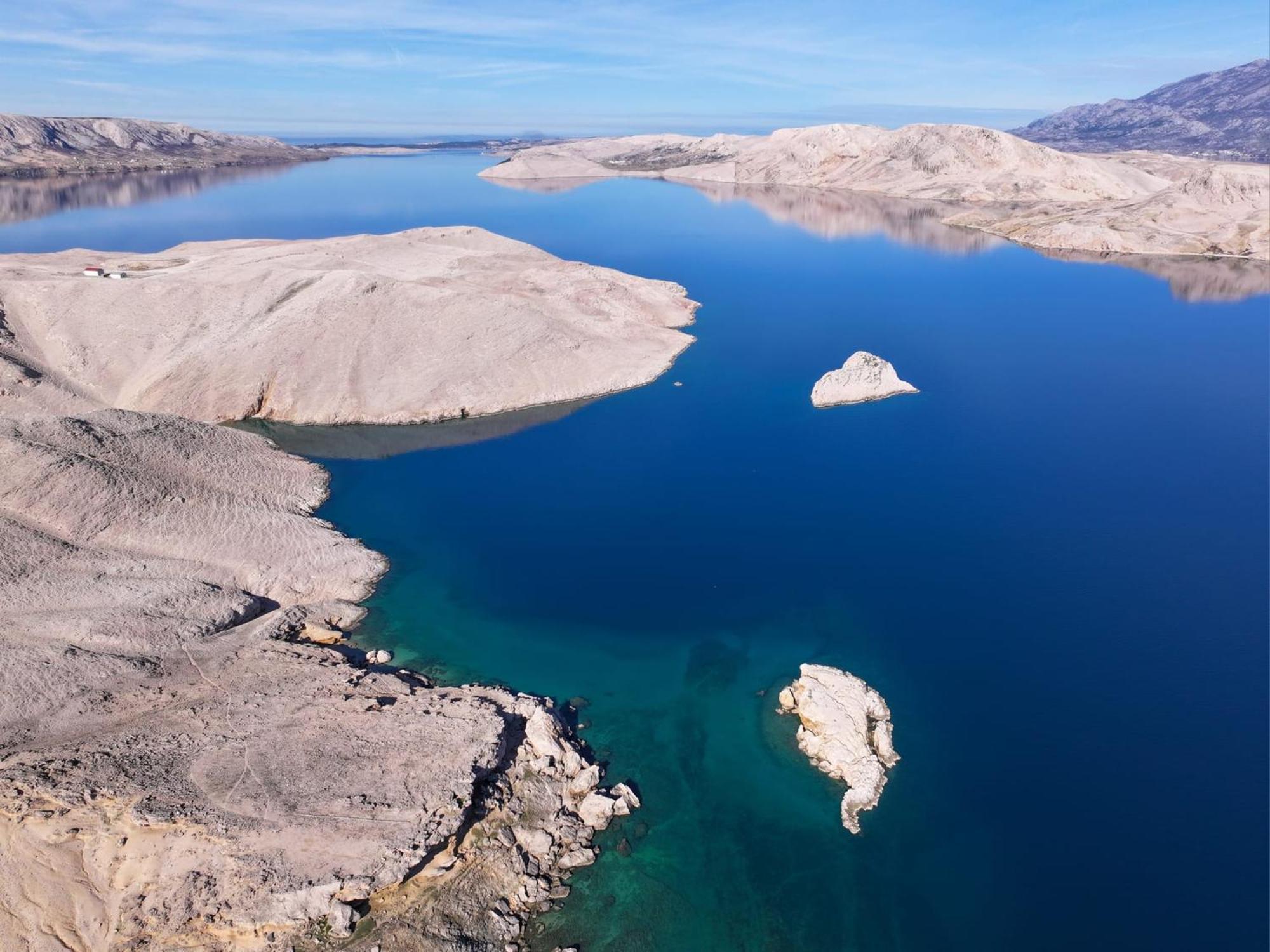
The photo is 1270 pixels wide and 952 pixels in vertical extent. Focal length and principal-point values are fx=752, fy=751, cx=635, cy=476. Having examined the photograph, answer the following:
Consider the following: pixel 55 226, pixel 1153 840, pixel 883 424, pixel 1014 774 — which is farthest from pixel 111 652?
pixel 55 226

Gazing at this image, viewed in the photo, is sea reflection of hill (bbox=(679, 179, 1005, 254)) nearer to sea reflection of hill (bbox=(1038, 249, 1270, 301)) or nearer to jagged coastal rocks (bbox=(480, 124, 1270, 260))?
jagged coastal rocks (bbox=(480, 124, 1270, 260))

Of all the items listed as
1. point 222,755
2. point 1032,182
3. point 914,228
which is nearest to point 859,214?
point 914,228

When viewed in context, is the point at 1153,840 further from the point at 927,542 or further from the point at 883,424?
the point at 883,424

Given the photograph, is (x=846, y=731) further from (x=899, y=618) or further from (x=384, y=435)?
(x=384, y=435)

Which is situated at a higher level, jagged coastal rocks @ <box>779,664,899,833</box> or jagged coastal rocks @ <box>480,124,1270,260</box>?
jagged coastal rocks @ <box>480,124,1270,260</box>

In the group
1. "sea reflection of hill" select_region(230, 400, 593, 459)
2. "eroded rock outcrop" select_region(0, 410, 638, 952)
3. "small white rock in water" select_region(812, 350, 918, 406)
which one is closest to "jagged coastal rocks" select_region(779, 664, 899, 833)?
"eroded rock outcrop" select_region(0, 410, 638, 952)

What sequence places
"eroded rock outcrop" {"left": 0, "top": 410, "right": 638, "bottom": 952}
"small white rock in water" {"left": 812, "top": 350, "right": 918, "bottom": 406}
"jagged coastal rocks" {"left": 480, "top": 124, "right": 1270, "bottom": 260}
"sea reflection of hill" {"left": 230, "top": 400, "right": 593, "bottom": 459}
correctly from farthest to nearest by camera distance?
1. "jagged coastal rocks" {"left": 480, "top": 124, "right": 1270, "bottom": 260}
2. "small white rock in water" {"left": 812, "top": 350, "right": 918, "bottom": 406}
3. "sea reflection of hill" {"left": 230, "top": 400, "right": 593, "bottom": 459}
4. "eroded rock outcrop" {"left": 0, "top": 410, "right": 638, "bottom": 952}
